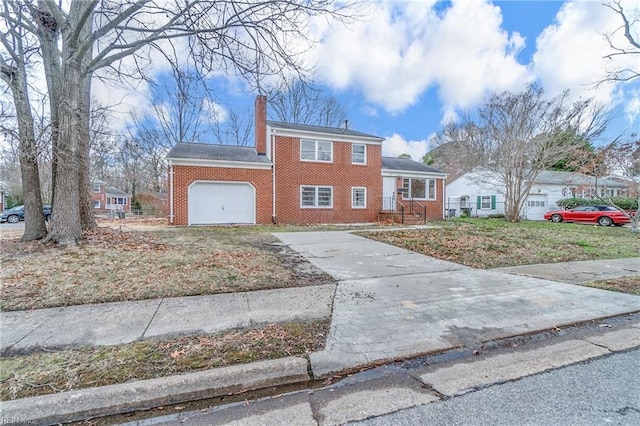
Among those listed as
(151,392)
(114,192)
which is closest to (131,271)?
(151,392)

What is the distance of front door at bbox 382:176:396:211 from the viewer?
18953 mm

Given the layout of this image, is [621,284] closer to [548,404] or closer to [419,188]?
[548,404]

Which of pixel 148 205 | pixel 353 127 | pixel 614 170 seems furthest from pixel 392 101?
pixel 148 205

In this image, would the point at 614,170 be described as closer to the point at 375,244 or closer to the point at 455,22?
the point at 455,22

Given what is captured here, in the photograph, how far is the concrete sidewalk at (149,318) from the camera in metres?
3.13

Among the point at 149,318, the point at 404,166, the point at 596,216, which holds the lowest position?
the point at 149,318

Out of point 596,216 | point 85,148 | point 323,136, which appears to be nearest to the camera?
point 85,148

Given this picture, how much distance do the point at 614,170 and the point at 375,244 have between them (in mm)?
14343

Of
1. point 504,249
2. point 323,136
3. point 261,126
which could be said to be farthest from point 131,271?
point 261,126

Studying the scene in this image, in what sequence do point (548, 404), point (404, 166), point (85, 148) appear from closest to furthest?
point (548, 404)
point (85, 148)
point (404, 166)

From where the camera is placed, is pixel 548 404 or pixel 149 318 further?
pixel 149 318

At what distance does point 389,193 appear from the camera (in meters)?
19.2

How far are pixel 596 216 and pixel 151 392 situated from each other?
2685 centimetres

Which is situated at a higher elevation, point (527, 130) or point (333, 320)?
point (527, 130)
